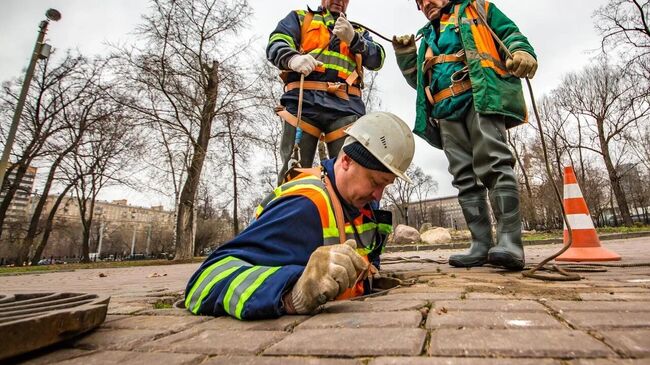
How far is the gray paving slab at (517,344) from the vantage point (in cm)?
84

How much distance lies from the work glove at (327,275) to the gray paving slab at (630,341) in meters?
0.71

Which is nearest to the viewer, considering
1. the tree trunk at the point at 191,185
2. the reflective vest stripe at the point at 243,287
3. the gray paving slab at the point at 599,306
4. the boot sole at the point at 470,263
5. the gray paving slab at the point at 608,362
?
the gray paving slab at the point at 608,362

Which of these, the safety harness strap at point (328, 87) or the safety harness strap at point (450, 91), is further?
the safety harness strap at point (328, 87)

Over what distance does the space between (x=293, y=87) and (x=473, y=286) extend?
7.27ft

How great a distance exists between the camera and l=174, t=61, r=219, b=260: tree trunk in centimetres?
1290

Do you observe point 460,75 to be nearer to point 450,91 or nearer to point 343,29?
point 450,91

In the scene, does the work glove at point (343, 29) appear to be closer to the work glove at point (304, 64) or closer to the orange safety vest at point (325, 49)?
the orange safety vest at point (325, 49)

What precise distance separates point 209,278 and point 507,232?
2.19 m

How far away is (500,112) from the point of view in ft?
9.09

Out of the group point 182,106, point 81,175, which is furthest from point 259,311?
point 81,175

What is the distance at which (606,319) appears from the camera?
111 cm

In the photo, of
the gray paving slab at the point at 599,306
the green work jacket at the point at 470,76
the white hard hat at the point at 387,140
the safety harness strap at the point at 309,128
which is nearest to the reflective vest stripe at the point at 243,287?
the white hard hat at the point at 387,140

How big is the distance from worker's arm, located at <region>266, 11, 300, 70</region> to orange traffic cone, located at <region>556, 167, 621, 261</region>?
10.7 feet

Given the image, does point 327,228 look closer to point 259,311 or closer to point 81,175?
point 259,311
